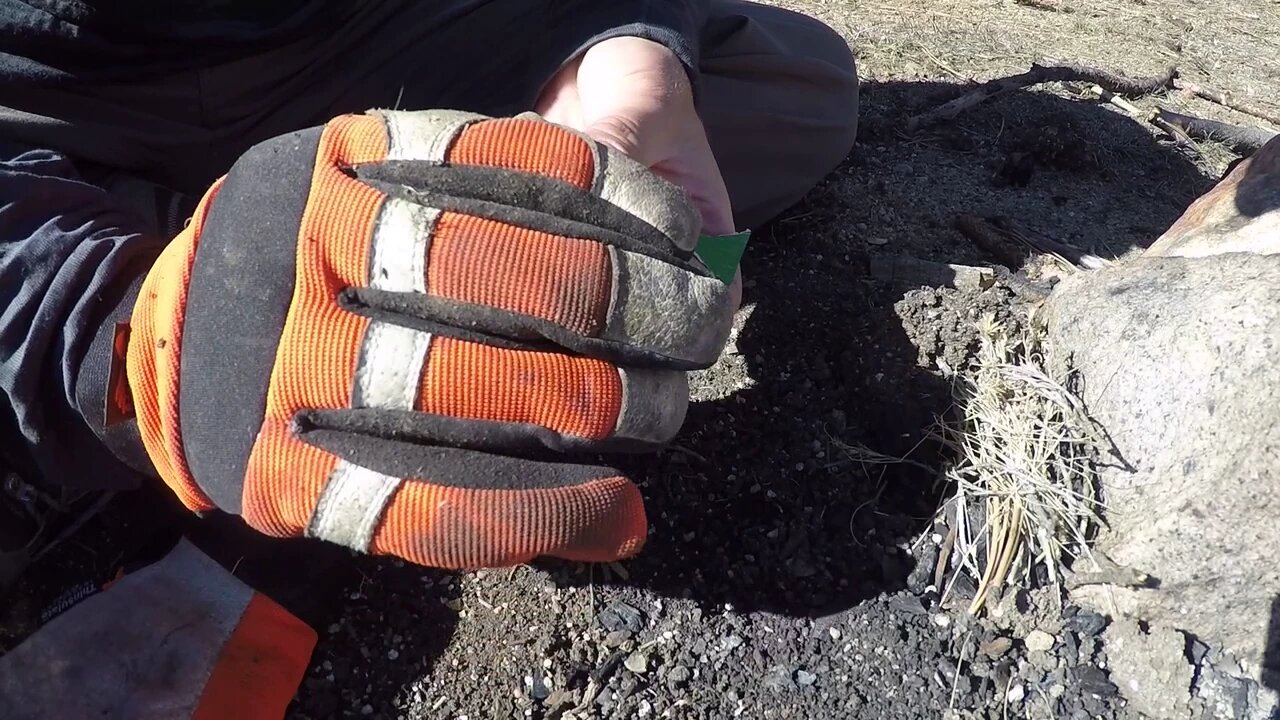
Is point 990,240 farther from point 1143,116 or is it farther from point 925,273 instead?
point 1143,116

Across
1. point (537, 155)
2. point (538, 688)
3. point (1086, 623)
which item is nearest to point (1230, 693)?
point (1086, 623)

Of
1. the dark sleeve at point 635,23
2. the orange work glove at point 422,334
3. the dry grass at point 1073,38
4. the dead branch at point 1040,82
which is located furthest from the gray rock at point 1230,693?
the dry grass at point 1073,38

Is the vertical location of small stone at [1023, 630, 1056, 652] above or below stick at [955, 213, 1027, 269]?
below

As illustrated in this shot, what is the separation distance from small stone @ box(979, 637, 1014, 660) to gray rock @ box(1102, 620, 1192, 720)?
0.52 feet

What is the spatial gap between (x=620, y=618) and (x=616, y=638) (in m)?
0.04

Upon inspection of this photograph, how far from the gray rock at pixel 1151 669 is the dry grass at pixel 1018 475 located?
13 cm

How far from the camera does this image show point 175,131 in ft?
5.31

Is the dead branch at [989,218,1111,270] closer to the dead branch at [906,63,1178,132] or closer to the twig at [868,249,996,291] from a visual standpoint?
the twig at [868,249,996,291]

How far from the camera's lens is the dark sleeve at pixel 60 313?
1.13m

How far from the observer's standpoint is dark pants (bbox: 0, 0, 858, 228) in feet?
5.10

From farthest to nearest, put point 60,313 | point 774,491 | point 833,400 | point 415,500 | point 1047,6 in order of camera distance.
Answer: point 1047,6 → point 833,400 → point 774,491 → point 60,313 → point 415,500

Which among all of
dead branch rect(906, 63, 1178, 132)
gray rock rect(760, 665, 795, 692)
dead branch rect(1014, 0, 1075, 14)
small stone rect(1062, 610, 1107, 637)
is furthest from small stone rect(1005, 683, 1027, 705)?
dead branch rect(1014, 0, 1075, 14)

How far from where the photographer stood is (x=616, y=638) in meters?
1.45

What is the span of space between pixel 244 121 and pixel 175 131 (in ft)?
0.41
